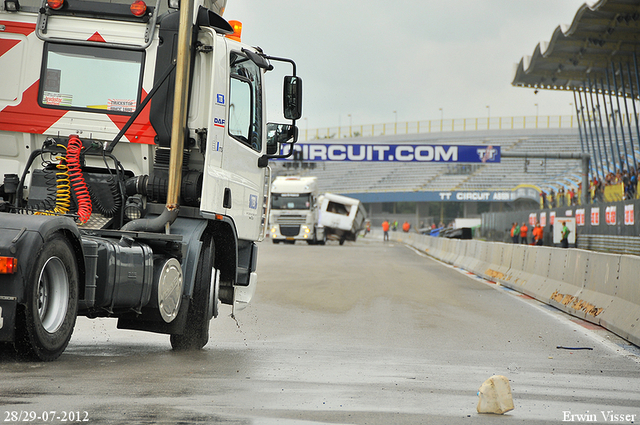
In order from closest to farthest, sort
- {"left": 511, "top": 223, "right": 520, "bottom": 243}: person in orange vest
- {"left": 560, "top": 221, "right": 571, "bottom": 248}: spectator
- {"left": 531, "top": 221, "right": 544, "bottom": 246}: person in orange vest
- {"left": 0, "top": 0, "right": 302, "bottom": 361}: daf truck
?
{"left": 0, "top": 0, "right": 302, "bottom": 361}: daf truck < {"left": 560, "top": 221, "right": 571, "bottom": 248}: spectator < {"left": 531, "top": 221, "right": 544, "bottom": 246}: person in orange vest < {"left": 511, "top": 223, "right": 520, "bottom": 243}: person in orange vest

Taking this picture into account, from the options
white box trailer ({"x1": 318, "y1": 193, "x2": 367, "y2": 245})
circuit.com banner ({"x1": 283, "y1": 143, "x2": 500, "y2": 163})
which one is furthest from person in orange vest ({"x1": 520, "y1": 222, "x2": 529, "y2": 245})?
white box trailer ({"x1": 318, "y1": 193, "x2": 367, "y2": 245})

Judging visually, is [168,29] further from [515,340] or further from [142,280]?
[515,340]

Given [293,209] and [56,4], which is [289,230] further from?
[56,4]

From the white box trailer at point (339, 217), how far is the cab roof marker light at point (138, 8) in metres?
46.0

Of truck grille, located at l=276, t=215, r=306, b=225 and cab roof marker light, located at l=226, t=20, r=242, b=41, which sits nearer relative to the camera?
cab roof marker light, located at l=226, t=20, r=242, b=41

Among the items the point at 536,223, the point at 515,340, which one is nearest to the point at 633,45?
the point at 536,223

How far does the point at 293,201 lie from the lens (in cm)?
4566

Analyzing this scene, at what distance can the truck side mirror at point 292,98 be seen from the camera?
27.7 feet

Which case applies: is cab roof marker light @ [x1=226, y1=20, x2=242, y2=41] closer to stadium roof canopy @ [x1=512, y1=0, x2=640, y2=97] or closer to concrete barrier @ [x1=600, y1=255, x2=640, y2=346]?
concrete barrier @ [x1=600, y1=255, x2=640, y2=346]

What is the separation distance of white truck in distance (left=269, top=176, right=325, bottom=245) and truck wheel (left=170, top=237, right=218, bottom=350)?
37.7m

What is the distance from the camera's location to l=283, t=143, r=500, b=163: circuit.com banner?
47.7 m

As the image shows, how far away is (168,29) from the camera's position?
7426mm

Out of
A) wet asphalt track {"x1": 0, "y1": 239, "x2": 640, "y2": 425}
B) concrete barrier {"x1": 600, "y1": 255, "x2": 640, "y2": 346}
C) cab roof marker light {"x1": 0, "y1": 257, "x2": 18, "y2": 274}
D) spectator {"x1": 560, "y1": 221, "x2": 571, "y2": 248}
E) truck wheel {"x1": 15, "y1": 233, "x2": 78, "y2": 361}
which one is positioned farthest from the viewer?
spectator {"x1": 560, "y1": 221, "x2": 571, "y2": 248}

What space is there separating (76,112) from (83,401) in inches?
126
